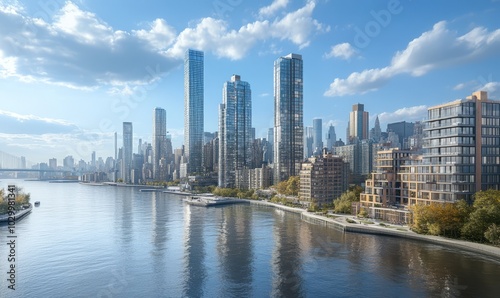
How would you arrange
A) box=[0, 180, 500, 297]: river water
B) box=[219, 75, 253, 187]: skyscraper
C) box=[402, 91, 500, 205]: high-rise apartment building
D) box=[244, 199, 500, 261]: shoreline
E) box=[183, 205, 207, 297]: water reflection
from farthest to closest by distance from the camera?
box=[219, 75, 253, 187]: skyscraper < box=[402, 91, 500, 205]: high-rise apartment building < box=[244, 199, 500, 261]: shoreline < box=[183, 205, 207, 297]: water reflection < box=[0, 180, 500, 297]: river water

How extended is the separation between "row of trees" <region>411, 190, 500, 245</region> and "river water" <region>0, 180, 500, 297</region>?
4014 millimetres

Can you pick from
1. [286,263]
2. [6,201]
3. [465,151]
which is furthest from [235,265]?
[6,201]

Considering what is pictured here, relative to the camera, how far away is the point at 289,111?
540 ft

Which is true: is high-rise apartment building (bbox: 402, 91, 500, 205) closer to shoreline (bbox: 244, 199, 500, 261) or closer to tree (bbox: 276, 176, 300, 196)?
shoreline (bbox: 244, 199, 500, 261)

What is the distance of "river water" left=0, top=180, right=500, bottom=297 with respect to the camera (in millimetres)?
34406

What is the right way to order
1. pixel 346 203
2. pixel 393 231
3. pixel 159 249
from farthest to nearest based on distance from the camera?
1. pixel 346 203
2. pixel 393 231
3. pixel 159 249

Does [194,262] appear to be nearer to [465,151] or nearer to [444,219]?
[444,219]

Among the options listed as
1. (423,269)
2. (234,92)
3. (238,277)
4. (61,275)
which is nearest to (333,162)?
(423,269)

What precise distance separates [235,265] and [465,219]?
37.4m

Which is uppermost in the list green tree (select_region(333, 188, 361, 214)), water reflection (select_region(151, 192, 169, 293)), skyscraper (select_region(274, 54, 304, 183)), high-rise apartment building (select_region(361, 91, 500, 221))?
skyscraper (select_region(274, 54, 304, 183))

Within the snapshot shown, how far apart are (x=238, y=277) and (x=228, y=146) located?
149m

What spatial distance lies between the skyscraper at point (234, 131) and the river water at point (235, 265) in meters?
116

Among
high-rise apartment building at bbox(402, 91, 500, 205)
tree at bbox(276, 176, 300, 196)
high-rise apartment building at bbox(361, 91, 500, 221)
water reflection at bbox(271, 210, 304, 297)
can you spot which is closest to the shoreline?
high-rise apartment building at bbox(361, 91, 500, 221)

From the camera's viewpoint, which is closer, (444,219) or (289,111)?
(444,219)
